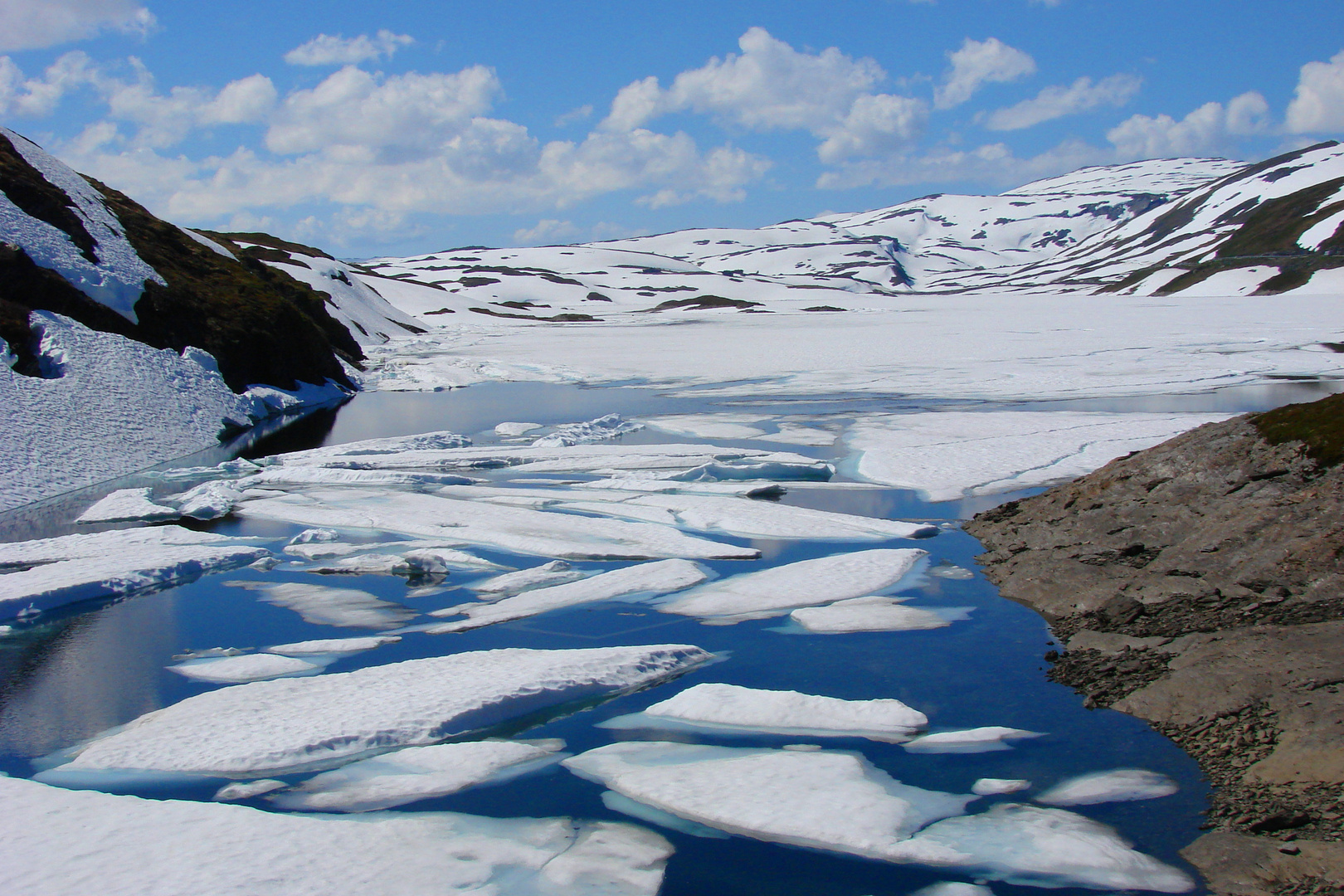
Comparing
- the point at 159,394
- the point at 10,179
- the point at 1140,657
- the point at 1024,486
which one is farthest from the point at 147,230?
the point at 1140,657

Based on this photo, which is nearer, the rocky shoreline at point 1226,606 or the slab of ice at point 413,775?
the rocky shoreline at point 1226,606

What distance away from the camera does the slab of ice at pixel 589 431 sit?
54.0 ft

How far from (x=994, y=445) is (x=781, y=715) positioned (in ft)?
32.5

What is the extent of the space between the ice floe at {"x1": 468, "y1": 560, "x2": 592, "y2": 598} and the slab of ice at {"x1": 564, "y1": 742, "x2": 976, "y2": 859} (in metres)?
3.32

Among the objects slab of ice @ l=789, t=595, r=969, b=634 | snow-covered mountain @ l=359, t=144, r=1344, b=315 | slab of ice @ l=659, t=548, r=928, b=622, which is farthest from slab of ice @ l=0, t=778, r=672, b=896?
snow-covered mountain @ l=359, t=144, r=1344, b=315

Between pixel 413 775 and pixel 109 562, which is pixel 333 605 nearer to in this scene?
pixel 109 562

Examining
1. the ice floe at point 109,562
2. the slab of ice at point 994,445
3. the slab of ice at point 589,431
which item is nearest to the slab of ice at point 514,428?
the slab of ice at point 589,431

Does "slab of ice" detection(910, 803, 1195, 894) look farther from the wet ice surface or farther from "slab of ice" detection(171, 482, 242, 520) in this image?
"slab of ice" detection(171, 482, 242, 520)

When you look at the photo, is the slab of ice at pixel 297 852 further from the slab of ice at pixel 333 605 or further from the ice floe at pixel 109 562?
the ice floe at pixel 109 562

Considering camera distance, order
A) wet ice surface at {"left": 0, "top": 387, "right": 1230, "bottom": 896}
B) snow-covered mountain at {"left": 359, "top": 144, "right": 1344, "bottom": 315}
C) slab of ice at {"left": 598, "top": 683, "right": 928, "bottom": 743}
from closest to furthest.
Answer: wet ice surface at {"left": 0, "top": 387, "right": 1230, "bottom": 896} < slab of ice at {"left": 598, "top": 683, "right": 928, "bottom": 743} < snow-covered mountain at {"left": 359, "top": 144, "right": 1344, "bottom": 315}

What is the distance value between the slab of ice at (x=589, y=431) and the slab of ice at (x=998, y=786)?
1191 centimetres

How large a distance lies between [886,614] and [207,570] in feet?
22.8

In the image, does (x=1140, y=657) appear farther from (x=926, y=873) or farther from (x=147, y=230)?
(x=147, y=230)

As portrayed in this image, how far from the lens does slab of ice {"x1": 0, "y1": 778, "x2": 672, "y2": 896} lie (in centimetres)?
411
